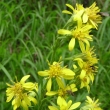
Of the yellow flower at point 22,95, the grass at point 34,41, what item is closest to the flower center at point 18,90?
the yellow flower at point 22,95

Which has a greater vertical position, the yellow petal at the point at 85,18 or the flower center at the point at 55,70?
the yellow petal at the point at 85,18

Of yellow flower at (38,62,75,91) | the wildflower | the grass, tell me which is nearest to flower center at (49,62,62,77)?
yellow flower at (38,62,75,91)

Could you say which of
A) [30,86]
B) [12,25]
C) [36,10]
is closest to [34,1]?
[36,10]

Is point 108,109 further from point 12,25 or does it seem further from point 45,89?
point 45,89

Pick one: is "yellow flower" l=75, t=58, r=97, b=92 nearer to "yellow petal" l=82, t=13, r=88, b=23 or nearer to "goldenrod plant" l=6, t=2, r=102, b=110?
"goldenrod plant" l=6, t=2, r=102, b=110

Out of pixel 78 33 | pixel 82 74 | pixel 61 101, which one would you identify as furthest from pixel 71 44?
pixel 61 101

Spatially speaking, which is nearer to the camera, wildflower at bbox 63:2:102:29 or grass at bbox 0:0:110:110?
wildflower at bbox 63:2:102:29

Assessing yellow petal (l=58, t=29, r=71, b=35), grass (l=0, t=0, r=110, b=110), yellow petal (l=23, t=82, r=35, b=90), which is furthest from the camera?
grass (l=0, t=0, r=110, b=110)

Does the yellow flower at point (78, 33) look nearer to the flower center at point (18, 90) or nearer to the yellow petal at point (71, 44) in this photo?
the yellow petal at point (71, 44)

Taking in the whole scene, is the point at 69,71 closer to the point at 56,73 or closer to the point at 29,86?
the point at 56,73
